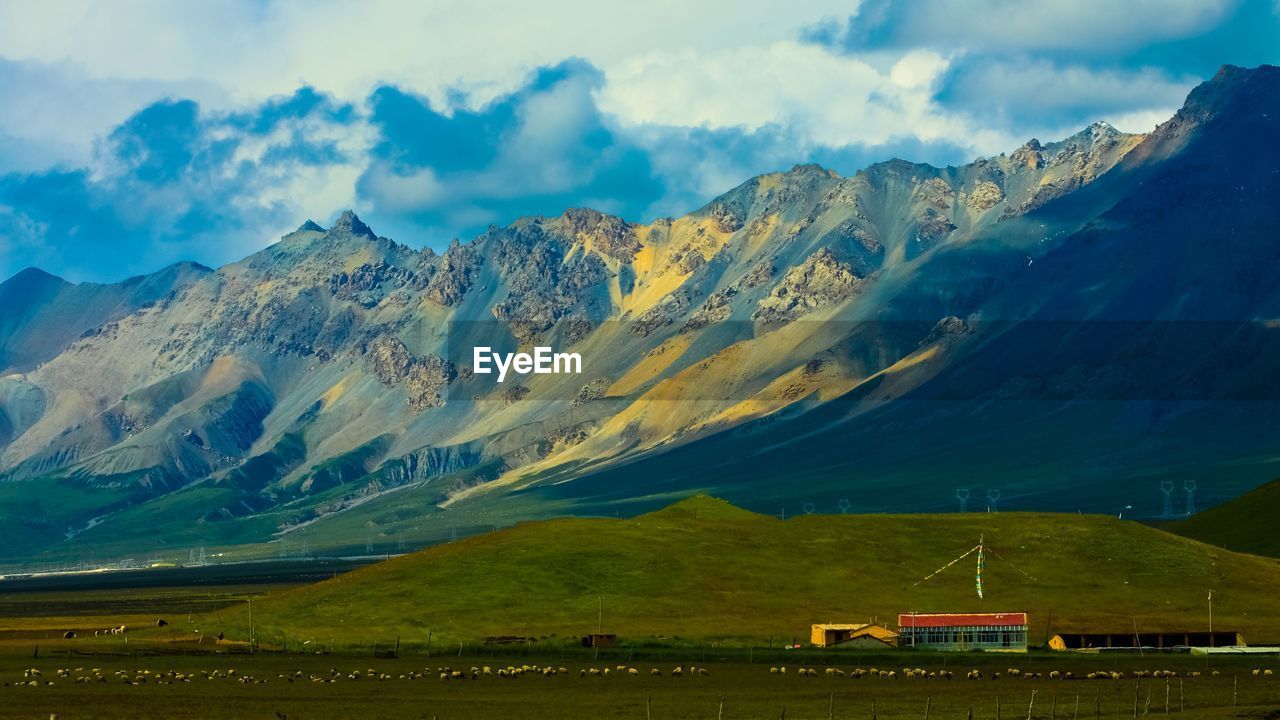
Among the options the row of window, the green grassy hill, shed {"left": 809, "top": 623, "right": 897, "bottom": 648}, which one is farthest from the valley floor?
the green grassy hill

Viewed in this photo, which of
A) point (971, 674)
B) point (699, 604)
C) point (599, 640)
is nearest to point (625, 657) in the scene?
point (599, 640)

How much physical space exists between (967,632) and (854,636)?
10.5m

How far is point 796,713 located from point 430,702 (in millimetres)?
25513

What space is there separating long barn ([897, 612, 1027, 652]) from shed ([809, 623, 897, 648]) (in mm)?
1498

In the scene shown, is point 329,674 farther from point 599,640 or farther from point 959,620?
point 959,620

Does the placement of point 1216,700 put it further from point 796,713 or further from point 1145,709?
point 796,713

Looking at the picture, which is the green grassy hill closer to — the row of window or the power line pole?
the power line pole

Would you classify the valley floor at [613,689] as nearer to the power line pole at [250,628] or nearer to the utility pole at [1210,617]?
the power line pole at [250,628]

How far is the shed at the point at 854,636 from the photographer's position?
161 m

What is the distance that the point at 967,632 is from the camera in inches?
6363

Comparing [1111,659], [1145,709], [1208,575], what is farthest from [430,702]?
[1208,575]

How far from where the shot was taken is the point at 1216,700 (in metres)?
118

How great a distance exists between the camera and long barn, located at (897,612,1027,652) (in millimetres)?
160875

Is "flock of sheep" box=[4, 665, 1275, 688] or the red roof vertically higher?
the red roof
